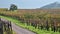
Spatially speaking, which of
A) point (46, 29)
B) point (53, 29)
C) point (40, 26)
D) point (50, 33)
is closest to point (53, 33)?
point (50, 33)

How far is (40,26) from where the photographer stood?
2603 cm

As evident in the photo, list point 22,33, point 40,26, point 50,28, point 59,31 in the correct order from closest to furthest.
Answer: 1. point 22,33
2. point 59,31
3. point 50,28
4. point 40,26

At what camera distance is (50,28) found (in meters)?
23.7

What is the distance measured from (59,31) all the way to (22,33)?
352 cm

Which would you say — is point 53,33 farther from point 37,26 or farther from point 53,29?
point 37,26

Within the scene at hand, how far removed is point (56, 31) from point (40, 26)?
169 inches

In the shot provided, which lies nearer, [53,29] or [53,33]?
[53,33]

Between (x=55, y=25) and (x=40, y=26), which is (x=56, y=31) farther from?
(x=40, y=26)

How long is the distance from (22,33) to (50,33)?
244cm

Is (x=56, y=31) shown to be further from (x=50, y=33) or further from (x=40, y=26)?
(x=40, y=26)

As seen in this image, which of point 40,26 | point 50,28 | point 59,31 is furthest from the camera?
point 40,26

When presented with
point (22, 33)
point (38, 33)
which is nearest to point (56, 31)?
point (38, 33)

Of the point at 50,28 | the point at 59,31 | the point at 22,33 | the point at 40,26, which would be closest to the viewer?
the point at 22,33

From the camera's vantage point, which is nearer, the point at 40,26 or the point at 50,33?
the point at 50,33
